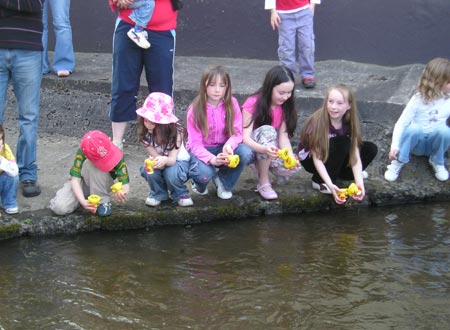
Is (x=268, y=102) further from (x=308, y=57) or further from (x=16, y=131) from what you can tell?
(x=16, y=131)

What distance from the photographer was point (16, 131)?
5.90 m

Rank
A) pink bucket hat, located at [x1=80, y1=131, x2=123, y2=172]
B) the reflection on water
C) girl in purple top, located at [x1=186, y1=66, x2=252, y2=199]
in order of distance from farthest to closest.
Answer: girl in purple top, located at [x1=186, y1=66, x2=252, y2=199]
pink bucket hat, located at [x1=80, y1=131, x2=123, y2=172]
the reflection on water

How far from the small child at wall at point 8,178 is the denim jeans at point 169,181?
0.76m

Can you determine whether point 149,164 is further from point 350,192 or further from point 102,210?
point 350,192

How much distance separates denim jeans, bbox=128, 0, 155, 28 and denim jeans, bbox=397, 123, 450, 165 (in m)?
1.85

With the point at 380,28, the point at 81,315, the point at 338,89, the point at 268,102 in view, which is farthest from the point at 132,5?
the point at 380,28

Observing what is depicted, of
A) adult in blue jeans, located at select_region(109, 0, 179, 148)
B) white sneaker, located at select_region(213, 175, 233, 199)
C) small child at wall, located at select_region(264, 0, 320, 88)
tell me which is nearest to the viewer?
white sneaker, located at select_region(213, 175, 233, 199)

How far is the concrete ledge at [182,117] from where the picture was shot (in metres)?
4.56

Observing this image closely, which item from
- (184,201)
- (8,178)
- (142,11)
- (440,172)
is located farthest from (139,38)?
(440,172)

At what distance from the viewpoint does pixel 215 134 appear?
4.75 m

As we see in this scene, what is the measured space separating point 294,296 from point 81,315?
1.03m

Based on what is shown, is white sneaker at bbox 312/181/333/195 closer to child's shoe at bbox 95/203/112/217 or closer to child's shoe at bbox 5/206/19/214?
child's shoe at bbox 95/203/112/217

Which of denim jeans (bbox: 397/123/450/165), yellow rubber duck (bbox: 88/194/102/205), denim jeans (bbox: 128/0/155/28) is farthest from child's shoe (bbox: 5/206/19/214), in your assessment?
denim jeans (bbox: 397/123/450/165)

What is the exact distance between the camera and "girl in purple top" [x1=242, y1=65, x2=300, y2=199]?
472 cm
